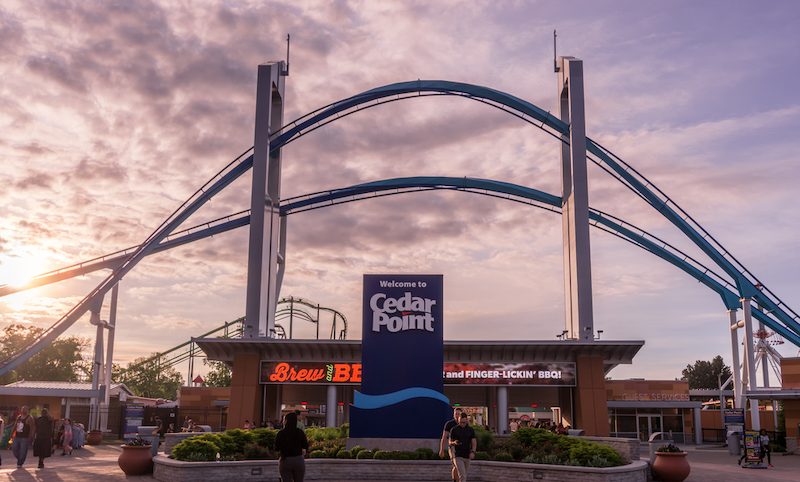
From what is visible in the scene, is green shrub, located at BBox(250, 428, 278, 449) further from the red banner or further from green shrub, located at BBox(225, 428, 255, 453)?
the red banner

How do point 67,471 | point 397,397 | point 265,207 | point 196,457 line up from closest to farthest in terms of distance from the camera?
point 196,457 → point 67,471 → point 397,397 → point 265,207

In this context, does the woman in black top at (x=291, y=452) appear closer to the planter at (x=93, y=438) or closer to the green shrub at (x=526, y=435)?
the green shrub at (x=526, y=435)

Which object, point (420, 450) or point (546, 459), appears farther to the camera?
point (420, 450)

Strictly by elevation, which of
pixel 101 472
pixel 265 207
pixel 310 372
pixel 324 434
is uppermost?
pixel 265 207

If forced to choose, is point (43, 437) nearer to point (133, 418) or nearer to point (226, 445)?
point (226, 445)

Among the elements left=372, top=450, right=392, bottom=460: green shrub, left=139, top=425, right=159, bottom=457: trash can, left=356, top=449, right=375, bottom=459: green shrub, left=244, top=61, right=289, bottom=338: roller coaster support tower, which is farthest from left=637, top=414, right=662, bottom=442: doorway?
left=139, top=425, right=159, bottom=457: trash can

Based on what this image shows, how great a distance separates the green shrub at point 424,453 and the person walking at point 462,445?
6518 millimetres

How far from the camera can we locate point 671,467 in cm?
1952

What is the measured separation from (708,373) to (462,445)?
141600 mm

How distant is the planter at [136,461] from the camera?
19.9 meters

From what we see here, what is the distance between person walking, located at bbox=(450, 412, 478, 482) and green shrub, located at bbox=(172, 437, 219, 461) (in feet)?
26.9

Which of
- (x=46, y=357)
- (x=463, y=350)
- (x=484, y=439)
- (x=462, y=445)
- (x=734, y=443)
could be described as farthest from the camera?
(x=46, y=357)

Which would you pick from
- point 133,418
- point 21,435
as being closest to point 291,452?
point 21,435

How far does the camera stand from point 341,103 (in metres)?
39.6
